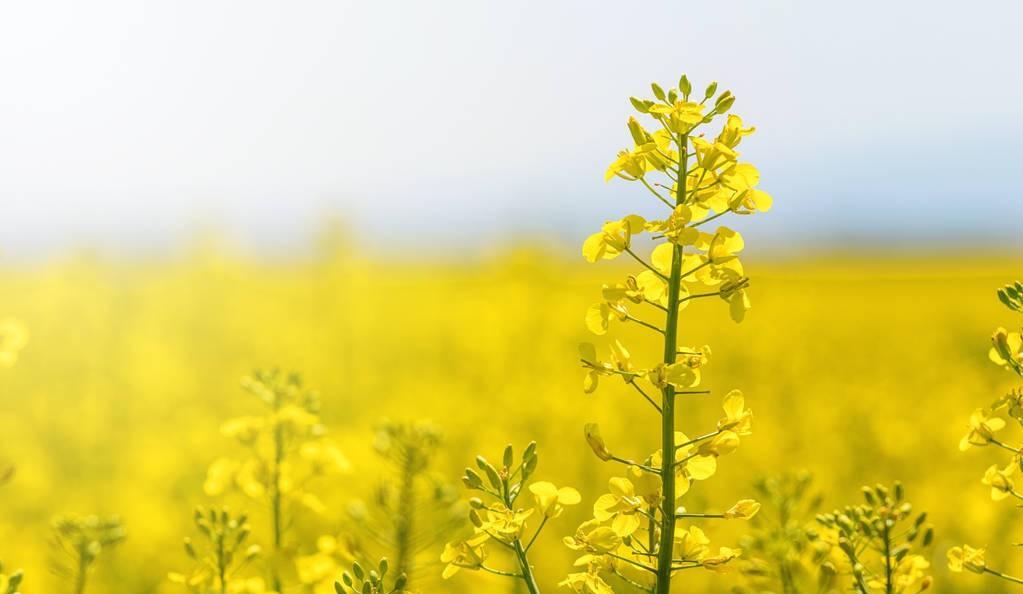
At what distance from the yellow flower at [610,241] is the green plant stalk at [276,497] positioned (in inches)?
44.5

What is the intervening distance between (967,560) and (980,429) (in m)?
0.25

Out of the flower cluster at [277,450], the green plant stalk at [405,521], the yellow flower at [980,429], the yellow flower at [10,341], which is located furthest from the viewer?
the green plant stalk at [405,521]

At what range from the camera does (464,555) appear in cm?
138

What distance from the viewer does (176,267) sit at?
542 inches

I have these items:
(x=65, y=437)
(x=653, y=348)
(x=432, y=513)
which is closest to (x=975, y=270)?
(x=653, y=348)

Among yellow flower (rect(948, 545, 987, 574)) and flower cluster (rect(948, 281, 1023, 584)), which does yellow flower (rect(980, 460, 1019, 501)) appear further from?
yellow flower (rect(948, 545, 987, 574))

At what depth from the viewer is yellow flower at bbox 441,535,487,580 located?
1353mm

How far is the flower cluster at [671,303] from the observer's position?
129cm

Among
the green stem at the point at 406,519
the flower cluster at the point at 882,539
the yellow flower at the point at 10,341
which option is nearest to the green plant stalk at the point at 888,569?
the flower cluster at the point at 882,539

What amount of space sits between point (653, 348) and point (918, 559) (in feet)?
30.7

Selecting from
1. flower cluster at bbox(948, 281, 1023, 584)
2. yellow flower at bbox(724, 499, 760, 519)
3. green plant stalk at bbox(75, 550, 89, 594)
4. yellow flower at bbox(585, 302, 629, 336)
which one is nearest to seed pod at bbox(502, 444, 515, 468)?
yellow flower at bbox(585, 302, 629, 336)

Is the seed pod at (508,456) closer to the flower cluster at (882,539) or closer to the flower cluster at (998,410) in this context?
the flower cluster at (882,539)

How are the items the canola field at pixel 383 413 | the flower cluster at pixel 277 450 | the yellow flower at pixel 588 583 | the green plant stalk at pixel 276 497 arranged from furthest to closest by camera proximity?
the canola field at pixel 383 413, the flower cluster at pixel 277 450, the green plant stalk at pixel 276 497, the yellow flower at pixel 588 583

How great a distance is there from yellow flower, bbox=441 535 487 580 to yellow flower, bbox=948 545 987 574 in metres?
0.85
